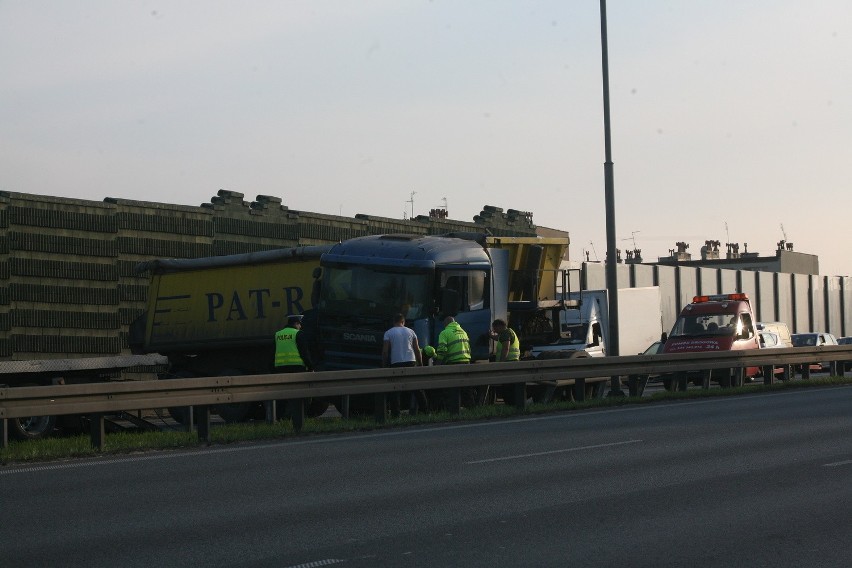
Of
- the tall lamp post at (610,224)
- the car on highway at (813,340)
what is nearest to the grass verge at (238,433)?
the tall lamp post at (610,224)

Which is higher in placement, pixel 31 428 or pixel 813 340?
pixel 813 340

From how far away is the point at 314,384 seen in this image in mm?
16828

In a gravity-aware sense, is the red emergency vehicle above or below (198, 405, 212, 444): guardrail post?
above

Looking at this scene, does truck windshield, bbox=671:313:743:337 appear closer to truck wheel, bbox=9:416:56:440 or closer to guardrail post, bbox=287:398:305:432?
guardrail post, bbox=287:398:305:432

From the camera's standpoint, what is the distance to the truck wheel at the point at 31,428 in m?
17.9

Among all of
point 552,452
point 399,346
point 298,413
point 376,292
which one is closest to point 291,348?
point 399,346

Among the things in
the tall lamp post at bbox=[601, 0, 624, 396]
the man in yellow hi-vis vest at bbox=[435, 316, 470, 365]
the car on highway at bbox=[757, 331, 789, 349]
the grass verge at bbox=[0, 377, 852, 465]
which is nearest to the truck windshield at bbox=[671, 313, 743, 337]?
the car on highway at bbox=[757, 331, 789, 349]

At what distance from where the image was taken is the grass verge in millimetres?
14133

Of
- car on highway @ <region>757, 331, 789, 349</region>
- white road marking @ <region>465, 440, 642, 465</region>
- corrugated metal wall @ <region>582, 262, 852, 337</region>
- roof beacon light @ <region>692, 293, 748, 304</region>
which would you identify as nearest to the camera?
white road marking @ <region>465, 440, 642, 465</region>

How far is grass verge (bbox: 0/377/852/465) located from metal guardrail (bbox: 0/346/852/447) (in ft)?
1.04

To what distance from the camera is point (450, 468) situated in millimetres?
12070

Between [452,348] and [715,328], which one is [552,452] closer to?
[452,348]

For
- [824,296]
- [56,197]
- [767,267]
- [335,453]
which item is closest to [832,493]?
[335,453]

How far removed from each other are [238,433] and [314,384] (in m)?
1.31
